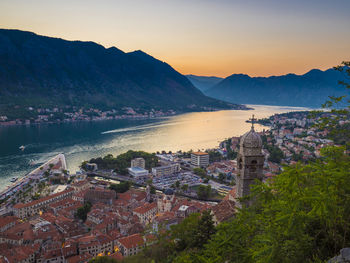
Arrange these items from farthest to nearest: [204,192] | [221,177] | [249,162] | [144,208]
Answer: [221,177]
[204,192]
[144,208]
[249,162]

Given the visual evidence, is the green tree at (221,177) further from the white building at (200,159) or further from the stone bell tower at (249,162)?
the stone bell tower at (249,162)

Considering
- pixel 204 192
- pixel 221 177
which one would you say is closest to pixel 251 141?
pixel 204 192

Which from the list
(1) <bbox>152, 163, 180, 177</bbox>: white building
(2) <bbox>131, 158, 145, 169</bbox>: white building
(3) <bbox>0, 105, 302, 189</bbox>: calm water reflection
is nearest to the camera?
(1) <bbox>152, 163, 180, 177</bbox>: white building

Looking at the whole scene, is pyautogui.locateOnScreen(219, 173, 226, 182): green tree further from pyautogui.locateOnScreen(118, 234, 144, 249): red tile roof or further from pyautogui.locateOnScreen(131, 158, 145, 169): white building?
pyautogui.locateOnScreen(118, 234, 144, 249): red tile roof

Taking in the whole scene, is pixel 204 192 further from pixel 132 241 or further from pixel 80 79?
pixel 80 79

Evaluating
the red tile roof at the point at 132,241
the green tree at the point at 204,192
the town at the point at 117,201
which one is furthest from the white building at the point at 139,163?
the red tile roof at the point at 132,241

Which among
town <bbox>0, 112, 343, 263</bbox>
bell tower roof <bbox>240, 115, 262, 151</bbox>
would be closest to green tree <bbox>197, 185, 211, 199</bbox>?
town <bbox>0, 112, 343, 263</bbox>
